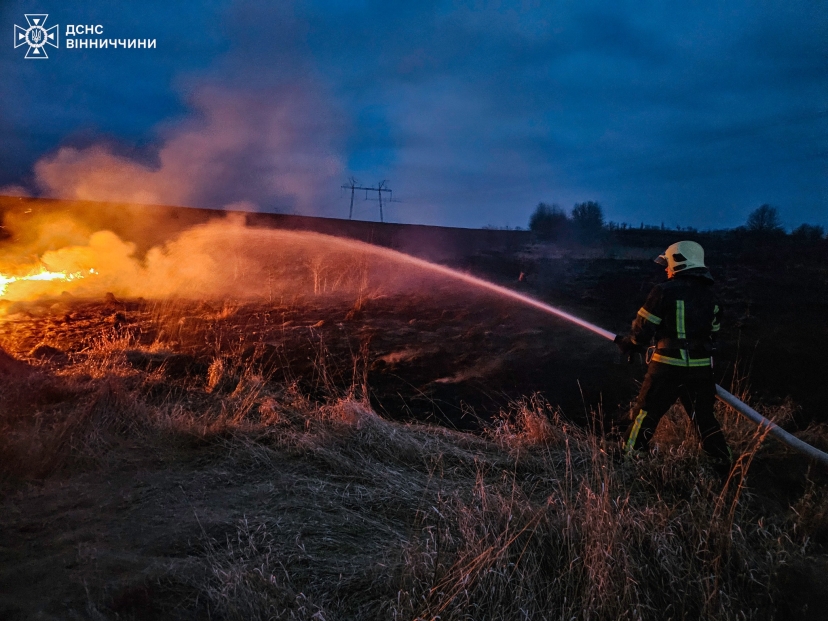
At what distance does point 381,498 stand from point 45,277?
13.7 meters

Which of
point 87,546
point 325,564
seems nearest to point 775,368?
point 325,564

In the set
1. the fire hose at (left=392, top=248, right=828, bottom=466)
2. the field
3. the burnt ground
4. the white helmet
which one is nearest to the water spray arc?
the fire hose at (left=392, top=248, right=828, bottom=466)

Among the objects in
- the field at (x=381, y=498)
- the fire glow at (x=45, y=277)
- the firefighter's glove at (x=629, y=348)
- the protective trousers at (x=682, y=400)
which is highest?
the fire glow at (x=45, y=277)

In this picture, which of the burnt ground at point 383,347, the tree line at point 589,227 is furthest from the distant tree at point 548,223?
the burnt ground at point 383,347

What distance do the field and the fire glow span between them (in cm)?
537

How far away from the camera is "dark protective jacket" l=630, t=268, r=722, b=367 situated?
4137 millimetres

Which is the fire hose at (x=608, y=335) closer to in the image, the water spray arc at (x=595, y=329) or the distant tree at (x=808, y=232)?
the water spray arc at (x=595, y=329)

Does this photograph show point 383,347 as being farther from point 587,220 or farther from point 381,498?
point 587,220

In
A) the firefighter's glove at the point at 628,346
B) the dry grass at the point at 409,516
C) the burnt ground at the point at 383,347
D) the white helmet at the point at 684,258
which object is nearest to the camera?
the dry grass at the point at 409,516

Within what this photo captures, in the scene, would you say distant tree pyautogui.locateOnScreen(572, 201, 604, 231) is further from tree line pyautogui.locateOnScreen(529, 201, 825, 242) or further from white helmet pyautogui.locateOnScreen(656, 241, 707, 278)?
white helmet pyautogui.locateOnScreen(656, 241, 707, 278)

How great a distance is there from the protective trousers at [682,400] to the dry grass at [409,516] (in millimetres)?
193

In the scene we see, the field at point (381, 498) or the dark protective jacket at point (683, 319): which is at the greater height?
the dark protective jacket at point (683, 319)

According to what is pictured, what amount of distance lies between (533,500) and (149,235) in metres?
21.0

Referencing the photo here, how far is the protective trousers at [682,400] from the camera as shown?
4.14m
